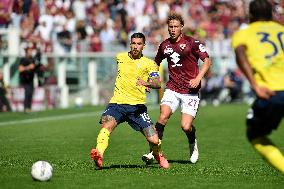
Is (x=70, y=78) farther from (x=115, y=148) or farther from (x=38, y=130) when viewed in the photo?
(x=115, y=148)

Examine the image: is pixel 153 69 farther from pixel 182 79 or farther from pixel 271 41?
pixel 271 41

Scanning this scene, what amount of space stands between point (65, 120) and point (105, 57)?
8.90m

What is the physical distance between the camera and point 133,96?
12852 millimetres

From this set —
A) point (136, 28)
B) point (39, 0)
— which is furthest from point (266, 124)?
point (136, 28)

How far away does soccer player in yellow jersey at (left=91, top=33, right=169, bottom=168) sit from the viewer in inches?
500

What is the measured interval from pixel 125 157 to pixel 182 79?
1739 mm

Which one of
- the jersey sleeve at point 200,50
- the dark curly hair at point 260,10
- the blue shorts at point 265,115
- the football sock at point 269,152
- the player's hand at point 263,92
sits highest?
the dark curly hair at point 260,10

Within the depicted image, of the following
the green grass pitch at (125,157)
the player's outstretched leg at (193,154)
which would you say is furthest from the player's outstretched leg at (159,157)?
the player's outstretched leg at (193,154)

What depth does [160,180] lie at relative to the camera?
1122 centimetres

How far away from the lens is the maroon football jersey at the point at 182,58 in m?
13.9

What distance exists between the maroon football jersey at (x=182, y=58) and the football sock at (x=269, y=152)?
4.13 metres

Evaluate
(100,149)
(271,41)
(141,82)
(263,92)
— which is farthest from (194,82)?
(263,92)

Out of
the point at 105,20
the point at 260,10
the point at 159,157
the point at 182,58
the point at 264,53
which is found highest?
the point at 260,10

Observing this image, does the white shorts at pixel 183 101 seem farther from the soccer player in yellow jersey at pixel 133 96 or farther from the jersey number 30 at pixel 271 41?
the jersey number 30 at pixel 271 41
